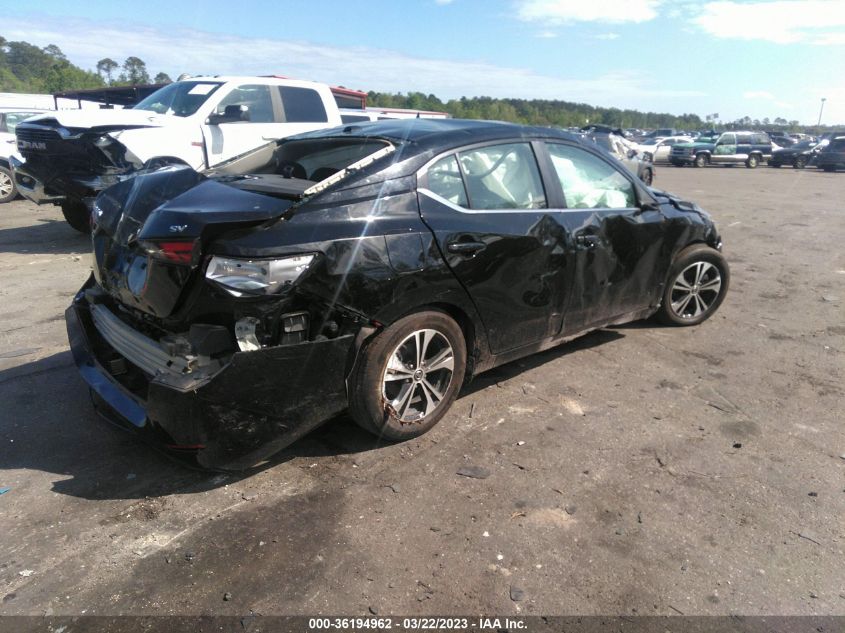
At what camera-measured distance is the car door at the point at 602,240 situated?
408cm

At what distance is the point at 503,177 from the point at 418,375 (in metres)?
1.37

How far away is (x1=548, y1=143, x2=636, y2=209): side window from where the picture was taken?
413cm

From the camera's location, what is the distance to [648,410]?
154 inches

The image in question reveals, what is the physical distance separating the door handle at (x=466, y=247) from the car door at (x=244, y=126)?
595 cm

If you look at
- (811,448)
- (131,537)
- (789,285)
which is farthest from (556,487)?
(789,285)

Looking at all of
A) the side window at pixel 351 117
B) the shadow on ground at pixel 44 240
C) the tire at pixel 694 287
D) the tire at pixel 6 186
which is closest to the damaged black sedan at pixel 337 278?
the tire at pixel 694 287

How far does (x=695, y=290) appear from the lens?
537cm

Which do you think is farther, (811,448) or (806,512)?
(811,448)

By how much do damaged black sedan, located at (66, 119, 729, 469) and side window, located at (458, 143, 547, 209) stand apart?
1cm

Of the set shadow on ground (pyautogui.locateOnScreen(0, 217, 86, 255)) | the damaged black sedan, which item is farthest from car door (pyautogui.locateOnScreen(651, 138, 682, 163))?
the damaged black sedan

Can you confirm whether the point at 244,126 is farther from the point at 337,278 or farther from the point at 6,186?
the point at 6,186

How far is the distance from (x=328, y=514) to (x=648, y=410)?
7.29 ft

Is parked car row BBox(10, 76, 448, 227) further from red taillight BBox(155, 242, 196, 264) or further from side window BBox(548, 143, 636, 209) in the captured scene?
side window BBox(548, 143, 636, 209)

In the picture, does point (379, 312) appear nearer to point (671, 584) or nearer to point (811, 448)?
point (671, 584)
